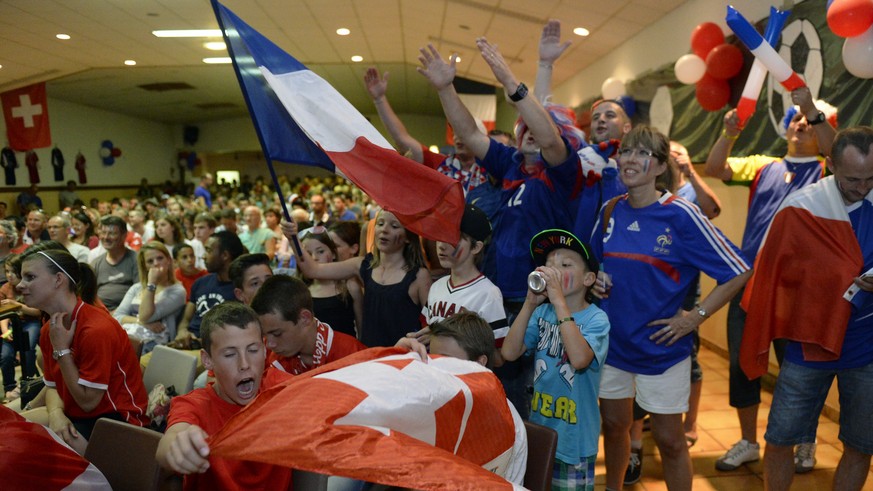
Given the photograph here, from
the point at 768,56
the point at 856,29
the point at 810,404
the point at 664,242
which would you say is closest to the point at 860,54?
the point at 856,29

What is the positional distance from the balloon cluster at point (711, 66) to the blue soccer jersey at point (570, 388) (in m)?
3.37

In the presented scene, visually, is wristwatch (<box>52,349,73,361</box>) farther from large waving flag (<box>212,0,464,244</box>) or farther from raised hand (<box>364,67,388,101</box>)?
raised hand (<box>364,67,388,101</box>)

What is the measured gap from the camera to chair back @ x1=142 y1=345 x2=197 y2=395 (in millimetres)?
2904

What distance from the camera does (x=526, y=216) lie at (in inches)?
107

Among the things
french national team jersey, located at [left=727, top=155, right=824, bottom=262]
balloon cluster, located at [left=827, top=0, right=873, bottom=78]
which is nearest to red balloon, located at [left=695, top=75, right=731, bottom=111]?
french national team jersey, located at [left=727, top=155, right=824, bottom=262]

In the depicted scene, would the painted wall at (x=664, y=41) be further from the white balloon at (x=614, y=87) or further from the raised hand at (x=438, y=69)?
the raised hand at (x=438, y=69)

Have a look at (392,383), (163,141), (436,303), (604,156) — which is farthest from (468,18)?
(163,141)

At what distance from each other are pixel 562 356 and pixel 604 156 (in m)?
1.13

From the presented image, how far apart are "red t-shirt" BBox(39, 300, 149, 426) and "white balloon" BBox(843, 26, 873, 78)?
3.77 metres

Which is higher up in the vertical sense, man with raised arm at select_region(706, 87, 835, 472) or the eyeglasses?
the eyeglasses

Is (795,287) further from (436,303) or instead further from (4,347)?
(4,347)

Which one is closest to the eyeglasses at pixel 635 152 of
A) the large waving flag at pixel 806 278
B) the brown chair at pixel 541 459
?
the large waving flag at pixel 806 278

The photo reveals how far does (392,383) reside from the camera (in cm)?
121

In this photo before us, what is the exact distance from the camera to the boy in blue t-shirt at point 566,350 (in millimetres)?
2207
